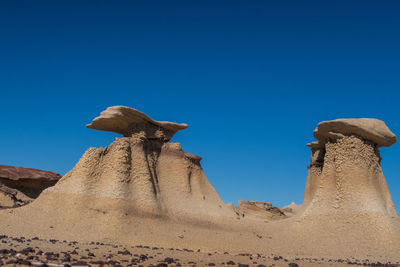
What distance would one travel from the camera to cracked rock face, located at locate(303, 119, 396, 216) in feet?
62.8

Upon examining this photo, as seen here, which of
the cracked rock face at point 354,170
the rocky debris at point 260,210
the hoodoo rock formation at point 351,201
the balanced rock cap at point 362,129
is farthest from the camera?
the rocky debris at point 260,210

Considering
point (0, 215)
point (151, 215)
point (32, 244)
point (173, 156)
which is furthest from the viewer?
point (173, 156)

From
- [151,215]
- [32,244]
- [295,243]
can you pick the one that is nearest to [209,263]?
[32,244]

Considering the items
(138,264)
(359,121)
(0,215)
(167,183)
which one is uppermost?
(359,121)

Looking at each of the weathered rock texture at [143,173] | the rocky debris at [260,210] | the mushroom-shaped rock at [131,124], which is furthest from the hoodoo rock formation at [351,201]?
the mushroom-shaped rock at [131,124]

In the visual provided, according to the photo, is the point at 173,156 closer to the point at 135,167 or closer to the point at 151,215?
the point at 135,167

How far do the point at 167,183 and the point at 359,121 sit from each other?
10821 mm

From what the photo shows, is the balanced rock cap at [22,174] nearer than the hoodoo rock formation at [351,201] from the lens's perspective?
No

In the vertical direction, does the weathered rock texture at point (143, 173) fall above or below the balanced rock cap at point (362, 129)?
below

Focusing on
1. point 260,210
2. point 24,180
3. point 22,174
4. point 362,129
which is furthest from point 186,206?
point 22,174

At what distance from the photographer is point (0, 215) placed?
54.3ft

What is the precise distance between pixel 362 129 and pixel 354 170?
217 centimetres

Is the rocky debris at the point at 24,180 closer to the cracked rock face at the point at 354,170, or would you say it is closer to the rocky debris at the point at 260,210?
the rocky debris at the point at 260,210

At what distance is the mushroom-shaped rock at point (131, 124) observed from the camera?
20000 millimetres
